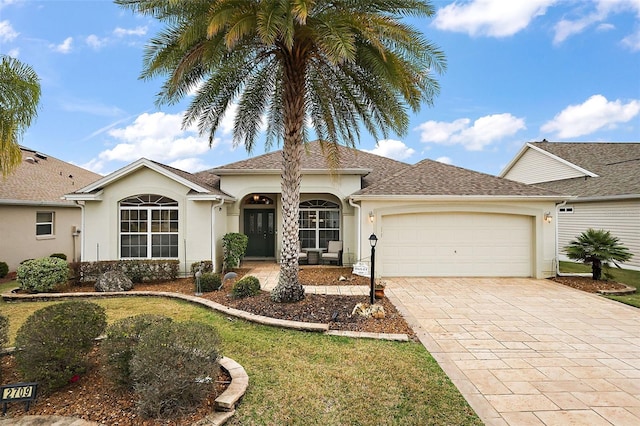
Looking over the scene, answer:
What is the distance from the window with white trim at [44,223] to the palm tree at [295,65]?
11.1 m

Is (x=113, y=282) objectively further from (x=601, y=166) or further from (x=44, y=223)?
(x=601, y=166)

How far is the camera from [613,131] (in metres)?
26.5

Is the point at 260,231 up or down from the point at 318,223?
down

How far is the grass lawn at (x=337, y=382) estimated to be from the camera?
11.9 ft

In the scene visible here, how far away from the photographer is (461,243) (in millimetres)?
11727

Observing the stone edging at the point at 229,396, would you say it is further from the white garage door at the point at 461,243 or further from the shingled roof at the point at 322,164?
the shingled roof at the point at 322,164

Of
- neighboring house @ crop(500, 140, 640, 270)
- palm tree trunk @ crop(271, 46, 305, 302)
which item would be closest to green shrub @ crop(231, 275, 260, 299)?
palm tree trunk @ crop(271, 46, 305, 302)

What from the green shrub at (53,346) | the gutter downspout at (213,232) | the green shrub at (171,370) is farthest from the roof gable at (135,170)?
the green shrub at (171,370)

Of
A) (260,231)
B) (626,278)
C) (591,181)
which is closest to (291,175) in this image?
(260,231)

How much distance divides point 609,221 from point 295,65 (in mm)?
15972

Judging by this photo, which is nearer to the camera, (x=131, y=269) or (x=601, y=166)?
(x=131, y=269)

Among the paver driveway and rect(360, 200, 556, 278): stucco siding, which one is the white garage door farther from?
the paver driveway

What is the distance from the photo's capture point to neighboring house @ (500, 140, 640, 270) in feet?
45.0

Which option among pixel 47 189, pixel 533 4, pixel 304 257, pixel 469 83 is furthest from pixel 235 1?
pixel 47 189
